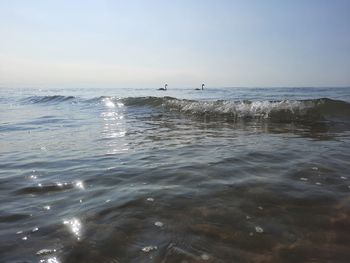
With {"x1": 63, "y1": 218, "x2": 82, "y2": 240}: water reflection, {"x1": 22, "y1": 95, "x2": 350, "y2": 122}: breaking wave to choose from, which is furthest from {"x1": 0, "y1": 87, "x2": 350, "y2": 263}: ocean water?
{"x1": 22, "y1": 95, "x2": 350, "y2": 122}: breaking wave

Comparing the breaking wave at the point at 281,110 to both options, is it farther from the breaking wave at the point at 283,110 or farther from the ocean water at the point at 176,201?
the ocean water at the point at 176,201

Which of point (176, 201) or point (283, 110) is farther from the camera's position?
point (283, 110)

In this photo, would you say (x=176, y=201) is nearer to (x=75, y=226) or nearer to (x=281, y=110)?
(x=75, y=226)

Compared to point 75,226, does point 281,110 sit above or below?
above

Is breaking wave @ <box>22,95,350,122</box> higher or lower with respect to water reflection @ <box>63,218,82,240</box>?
higher

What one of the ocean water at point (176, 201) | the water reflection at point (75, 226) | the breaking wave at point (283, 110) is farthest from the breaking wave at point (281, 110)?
the water reflection at point (75, 226)

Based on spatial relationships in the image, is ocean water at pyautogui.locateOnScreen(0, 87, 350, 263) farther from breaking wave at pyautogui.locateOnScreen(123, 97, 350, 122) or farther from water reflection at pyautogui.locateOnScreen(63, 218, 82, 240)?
breaking wave at pyautogui.locateOnScreen(123, 97, 350, 122)

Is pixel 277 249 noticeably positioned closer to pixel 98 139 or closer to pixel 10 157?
pixel 10 157

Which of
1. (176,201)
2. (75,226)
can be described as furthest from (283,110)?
(75,226)

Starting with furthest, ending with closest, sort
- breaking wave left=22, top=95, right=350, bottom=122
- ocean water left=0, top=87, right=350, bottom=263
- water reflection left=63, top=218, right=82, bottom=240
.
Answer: breaking wave left=22, top=95, right=350, bottom=122 → water reflection left=63, top=218, right=82, bottom=240 → ocean water left=0, top=87, right=350, bottom=263

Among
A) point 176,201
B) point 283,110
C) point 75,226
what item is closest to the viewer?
point 75,226

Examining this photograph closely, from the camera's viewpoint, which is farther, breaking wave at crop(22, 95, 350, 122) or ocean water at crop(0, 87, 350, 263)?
breaking wave at crop(22, 95, 350, 122)

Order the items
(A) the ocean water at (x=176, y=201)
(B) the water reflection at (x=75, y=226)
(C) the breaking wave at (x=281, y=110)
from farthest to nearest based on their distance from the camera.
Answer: (C) the breaking wave at (x=281, y=110)
(B) the water reflection at (x=75, y=226)
(A) the ocean water at (x=176, y=201)

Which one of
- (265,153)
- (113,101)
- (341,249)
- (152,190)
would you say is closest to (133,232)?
(152,190)
